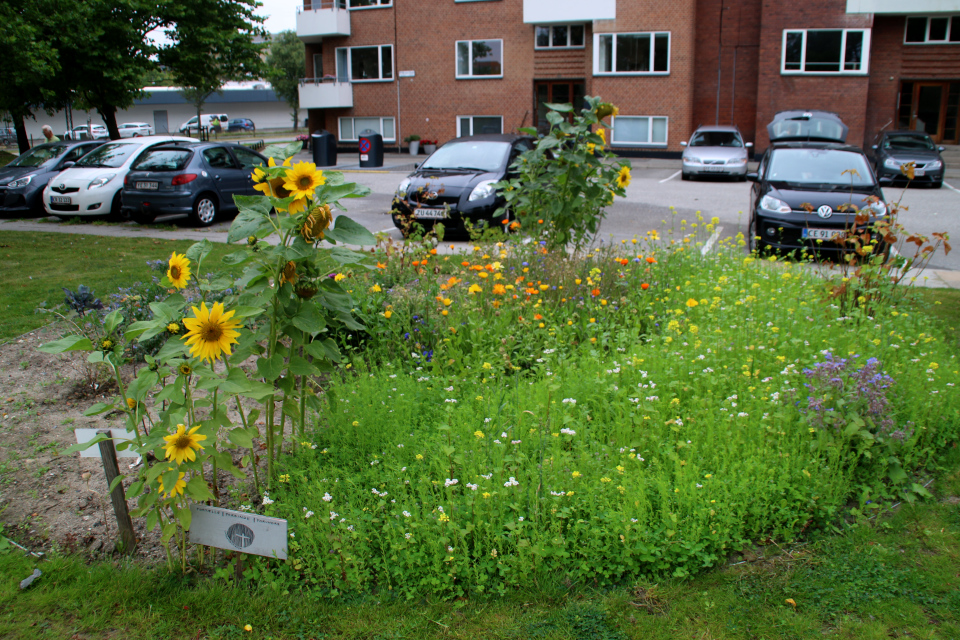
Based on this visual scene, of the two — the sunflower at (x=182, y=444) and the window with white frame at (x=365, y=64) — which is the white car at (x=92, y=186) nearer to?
the sunflower at (x=182, y=444)

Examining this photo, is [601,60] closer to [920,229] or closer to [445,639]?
[920,229]

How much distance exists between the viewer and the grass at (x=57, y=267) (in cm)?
706

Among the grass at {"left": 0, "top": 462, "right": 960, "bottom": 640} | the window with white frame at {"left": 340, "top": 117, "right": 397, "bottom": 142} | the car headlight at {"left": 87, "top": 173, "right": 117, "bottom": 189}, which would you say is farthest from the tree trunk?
the grass at {"left": 0, "top": 462, "right": 960, "bottom": 640}

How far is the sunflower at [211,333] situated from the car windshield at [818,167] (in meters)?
9.50

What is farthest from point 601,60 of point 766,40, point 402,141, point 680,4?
point 402,141

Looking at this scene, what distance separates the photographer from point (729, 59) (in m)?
30.8

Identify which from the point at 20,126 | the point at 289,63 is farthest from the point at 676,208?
the point at 289,63

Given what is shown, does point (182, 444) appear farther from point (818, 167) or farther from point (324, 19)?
point (324, 19)

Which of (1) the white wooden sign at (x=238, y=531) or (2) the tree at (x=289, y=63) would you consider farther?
(2) the tree at (x=289, y=63)

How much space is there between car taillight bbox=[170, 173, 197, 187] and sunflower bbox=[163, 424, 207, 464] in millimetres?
11532

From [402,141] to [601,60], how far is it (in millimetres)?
9959

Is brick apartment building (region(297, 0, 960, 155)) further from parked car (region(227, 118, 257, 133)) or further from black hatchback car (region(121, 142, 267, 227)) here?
parked car (region(227, 118, 257, 133))

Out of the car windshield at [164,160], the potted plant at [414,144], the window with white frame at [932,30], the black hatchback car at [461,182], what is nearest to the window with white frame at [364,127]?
the potted plant at [414,144]

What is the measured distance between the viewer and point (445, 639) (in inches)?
110
